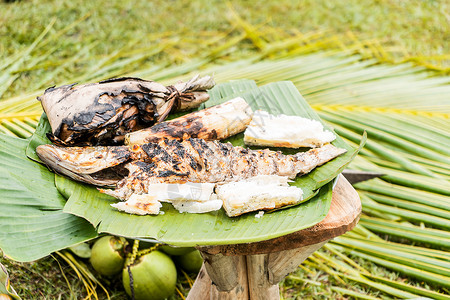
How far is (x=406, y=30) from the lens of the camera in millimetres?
5949

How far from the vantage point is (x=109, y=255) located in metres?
2.40

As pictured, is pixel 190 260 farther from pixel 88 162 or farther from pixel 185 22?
pixel 185 22

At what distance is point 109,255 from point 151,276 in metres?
0.27

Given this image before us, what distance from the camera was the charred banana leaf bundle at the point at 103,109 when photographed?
5.80ft

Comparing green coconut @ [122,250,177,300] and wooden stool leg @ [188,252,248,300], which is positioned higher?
wooden stool leg @ [188,252,248,300]

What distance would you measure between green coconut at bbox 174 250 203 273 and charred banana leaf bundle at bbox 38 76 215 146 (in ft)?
3.25

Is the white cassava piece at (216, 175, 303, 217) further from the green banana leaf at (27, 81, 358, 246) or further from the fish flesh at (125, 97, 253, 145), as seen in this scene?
the fish flesh at (125, 97, 253, 145)

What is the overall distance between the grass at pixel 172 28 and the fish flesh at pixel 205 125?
1237 millimetres

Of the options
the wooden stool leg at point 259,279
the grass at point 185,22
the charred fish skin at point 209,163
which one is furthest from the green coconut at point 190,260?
the grass at point 185,22

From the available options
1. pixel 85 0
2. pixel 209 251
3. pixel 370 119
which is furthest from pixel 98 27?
pixel 209 251

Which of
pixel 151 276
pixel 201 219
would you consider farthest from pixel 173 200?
pixel 151 276

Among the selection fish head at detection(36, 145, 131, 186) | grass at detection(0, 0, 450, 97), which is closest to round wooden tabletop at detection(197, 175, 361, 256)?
fish head at detection(36, 145, 131, 186)

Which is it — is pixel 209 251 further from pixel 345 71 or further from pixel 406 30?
pixel 406 30

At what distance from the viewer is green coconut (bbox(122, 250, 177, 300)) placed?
7.70ft
